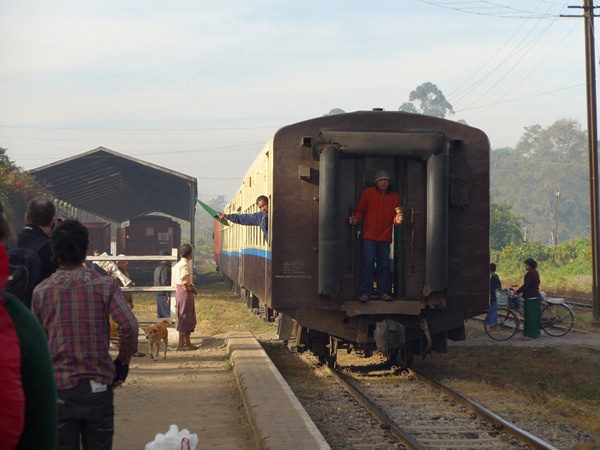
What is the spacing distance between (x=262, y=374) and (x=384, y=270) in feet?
6.38

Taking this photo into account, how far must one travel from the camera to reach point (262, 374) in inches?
335

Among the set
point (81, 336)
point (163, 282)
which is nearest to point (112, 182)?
point (163, 282)

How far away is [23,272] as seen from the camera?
3.97 meters

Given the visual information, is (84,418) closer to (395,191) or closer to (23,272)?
(23,272)

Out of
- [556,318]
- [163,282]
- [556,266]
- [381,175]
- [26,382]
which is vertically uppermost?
[381,175]

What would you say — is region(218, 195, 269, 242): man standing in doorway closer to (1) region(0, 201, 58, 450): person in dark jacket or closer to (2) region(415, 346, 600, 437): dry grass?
(2) region(415, 346, 600, 437): dry grass

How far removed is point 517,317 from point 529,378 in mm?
4388

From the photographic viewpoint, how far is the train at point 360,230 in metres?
8.27

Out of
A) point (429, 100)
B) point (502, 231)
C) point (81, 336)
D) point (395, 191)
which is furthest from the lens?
point (429, 100)

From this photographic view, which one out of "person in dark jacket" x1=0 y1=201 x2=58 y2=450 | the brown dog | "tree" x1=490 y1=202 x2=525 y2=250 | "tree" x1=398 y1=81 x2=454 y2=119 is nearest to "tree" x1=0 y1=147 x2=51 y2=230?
the brown dog

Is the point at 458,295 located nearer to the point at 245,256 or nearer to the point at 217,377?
the point at 217,377

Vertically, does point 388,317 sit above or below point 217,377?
above

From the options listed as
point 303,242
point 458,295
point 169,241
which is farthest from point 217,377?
point 169,241

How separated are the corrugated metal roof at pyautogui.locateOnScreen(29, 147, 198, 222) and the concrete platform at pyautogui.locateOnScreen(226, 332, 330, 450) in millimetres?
15602
